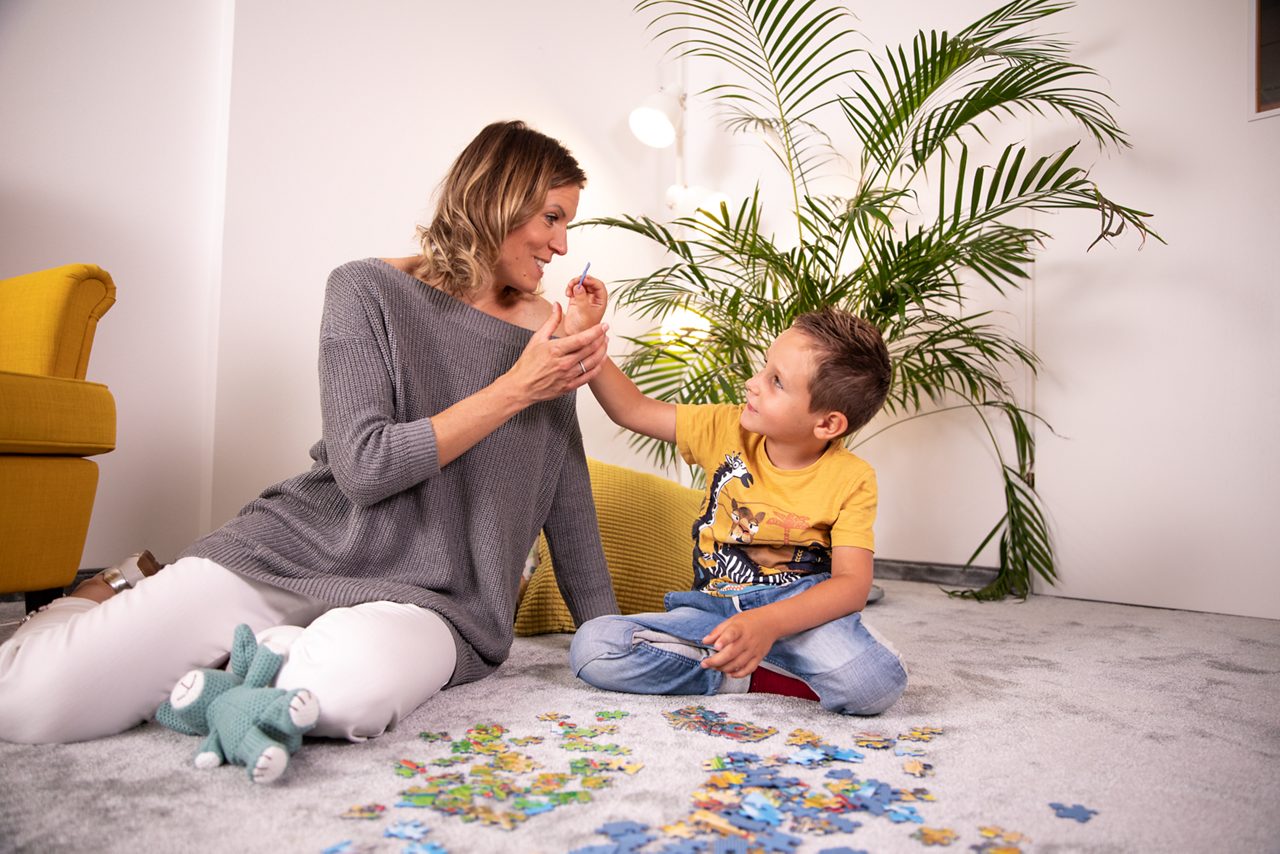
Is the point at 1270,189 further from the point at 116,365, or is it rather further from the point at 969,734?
the point at 116,365

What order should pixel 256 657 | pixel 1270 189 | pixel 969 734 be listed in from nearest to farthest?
pixel 256 657
pixel 969 734
pixel 1270 189

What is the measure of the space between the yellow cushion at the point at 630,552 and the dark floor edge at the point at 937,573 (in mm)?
1425

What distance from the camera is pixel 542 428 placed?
177cm

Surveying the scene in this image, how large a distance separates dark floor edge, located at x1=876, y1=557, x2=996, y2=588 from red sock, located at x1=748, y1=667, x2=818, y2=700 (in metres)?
2.00

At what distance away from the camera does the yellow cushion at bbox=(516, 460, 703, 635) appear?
88.9 inches

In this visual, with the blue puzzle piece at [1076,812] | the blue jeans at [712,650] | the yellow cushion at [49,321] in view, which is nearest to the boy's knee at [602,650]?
the blue jeans at [712,650]

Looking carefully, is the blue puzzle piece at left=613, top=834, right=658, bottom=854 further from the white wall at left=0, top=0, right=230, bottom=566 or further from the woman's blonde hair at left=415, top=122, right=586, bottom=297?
the white wall at left=0, top=0, right=230, bottom=566

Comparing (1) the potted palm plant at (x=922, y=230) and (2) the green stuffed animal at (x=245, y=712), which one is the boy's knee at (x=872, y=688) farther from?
(1) the potted palm plant at (x=922, y=230)

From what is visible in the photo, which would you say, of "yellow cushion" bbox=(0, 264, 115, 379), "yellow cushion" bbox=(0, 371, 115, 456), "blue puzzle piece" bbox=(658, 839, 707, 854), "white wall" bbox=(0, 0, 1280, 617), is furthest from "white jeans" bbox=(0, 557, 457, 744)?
"white wall" bbox=(0, 0, 1280, 617)

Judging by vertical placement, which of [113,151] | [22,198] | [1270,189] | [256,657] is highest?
[1270,189]

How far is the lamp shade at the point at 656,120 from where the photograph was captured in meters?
3.79

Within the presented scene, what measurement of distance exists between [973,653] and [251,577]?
1601 mm

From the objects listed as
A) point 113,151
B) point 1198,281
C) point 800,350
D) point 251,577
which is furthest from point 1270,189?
point 113,151

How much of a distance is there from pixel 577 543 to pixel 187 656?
0.78 meters
